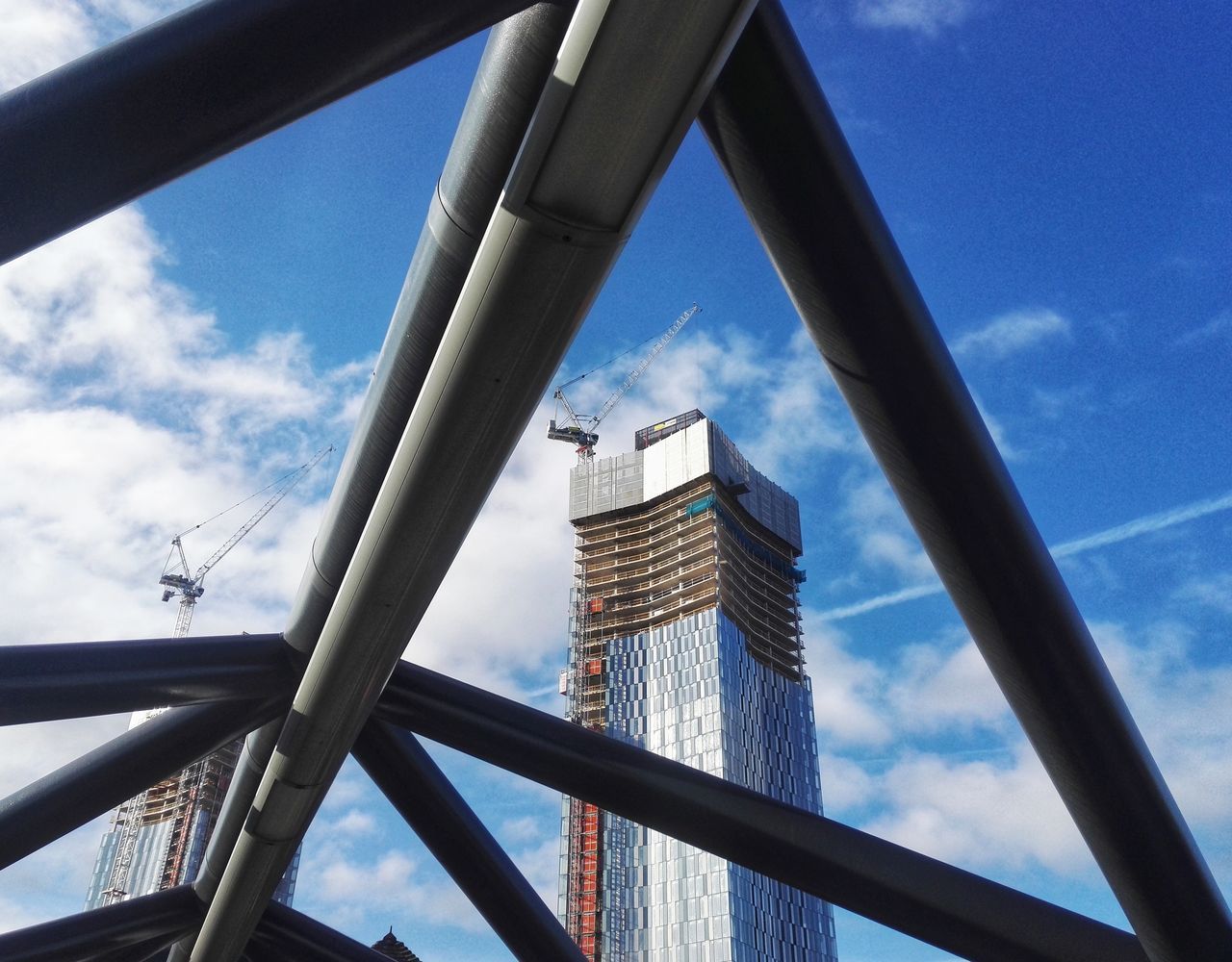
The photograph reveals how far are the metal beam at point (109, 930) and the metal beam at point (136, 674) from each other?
6.33 m

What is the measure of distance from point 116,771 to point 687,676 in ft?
510

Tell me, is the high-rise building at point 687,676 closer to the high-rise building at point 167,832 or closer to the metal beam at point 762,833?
the high-rise building at point 167,832

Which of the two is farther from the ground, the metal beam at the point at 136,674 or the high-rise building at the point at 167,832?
the high-rise building at the point at 167,832

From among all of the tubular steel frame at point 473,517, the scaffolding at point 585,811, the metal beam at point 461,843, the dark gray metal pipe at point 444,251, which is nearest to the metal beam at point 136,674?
the tubular steel frame at point 473,517

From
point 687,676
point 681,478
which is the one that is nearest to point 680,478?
point 681,478

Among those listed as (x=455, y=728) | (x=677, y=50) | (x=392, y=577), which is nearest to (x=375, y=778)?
(x=455, y=728)

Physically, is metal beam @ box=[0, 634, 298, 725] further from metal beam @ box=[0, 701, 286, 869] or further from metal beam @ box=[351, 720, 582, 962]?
metal beam @ box=[351, 720, 582, 962]

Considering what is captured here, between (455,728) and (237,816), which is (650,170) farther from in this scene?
(237,816)

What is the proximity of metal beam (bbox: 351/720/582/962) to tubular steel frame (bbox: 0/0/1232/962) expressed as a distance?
3 centimetres

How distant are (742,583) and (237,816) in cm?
16374

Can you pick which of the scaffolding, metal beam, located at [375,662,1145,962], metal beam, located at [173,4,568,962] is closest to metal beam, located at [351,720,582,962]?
metal beam, located at [375,662,1145,962]

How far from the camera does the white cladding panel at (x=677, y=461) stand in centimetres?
17925

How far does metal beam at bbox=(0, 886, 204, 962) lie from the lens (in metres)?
13.9

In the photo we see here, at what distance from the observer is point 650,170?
486 centimetres
